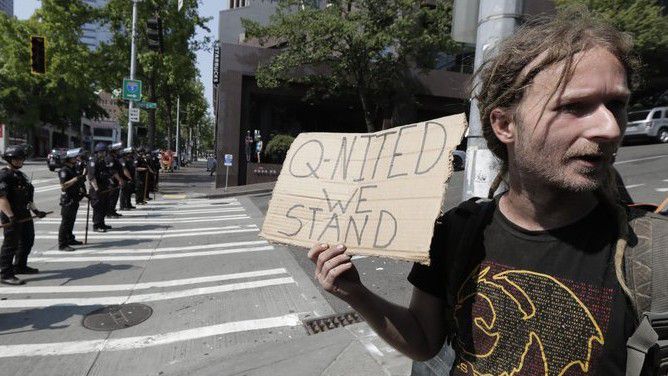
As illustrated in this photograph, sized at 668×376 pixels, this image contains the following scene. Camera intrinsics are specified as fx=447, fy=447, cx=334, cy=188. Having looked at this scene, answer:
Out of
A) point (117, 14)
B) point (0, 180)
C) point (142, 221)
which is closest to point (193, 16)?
point (117, 14)

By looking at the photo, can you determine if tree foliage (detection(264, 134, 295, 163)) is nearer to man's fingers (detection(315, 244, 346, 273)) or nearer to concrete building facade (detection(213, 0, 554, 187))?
concrete building facade (detection(213, 0, 554, 187))

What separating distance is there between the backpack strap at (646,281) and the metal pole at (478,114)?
1632mm

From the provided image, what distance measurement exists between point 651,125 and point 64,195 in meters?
24.8

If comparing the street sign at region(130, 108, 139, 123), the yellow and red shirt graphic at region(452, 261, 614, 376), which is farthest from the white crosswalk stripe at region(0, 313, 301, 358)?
the street sign at region(130, 108, 139, 123)

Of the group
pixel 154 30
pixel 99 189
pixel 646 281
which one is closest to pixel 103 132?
pixel 154 30

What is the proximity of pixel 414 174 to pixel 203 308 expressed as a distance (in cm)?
498

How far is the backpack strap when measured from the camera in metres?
1.13

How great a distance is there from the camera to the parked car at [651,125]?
21859 millimetres

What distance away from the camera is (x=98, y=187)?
10750 mm

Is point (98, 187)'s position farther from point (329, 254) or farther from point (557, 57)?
point (557, 57)

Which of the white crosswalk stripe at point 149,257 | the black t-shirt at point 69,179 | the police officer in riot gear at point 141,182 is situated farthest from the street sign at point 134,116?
the white crosswalk stripe at point 149,257

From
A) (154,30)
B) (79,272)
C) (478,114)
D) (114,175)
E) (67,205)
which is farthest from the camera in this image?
(154,30)

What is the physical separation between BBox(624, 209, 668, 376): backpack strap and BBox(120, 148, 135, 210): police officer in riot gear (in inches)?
569

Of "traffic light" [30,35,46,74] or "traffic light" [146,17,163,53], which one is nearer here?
"traffic light" [146,17,163,53]
